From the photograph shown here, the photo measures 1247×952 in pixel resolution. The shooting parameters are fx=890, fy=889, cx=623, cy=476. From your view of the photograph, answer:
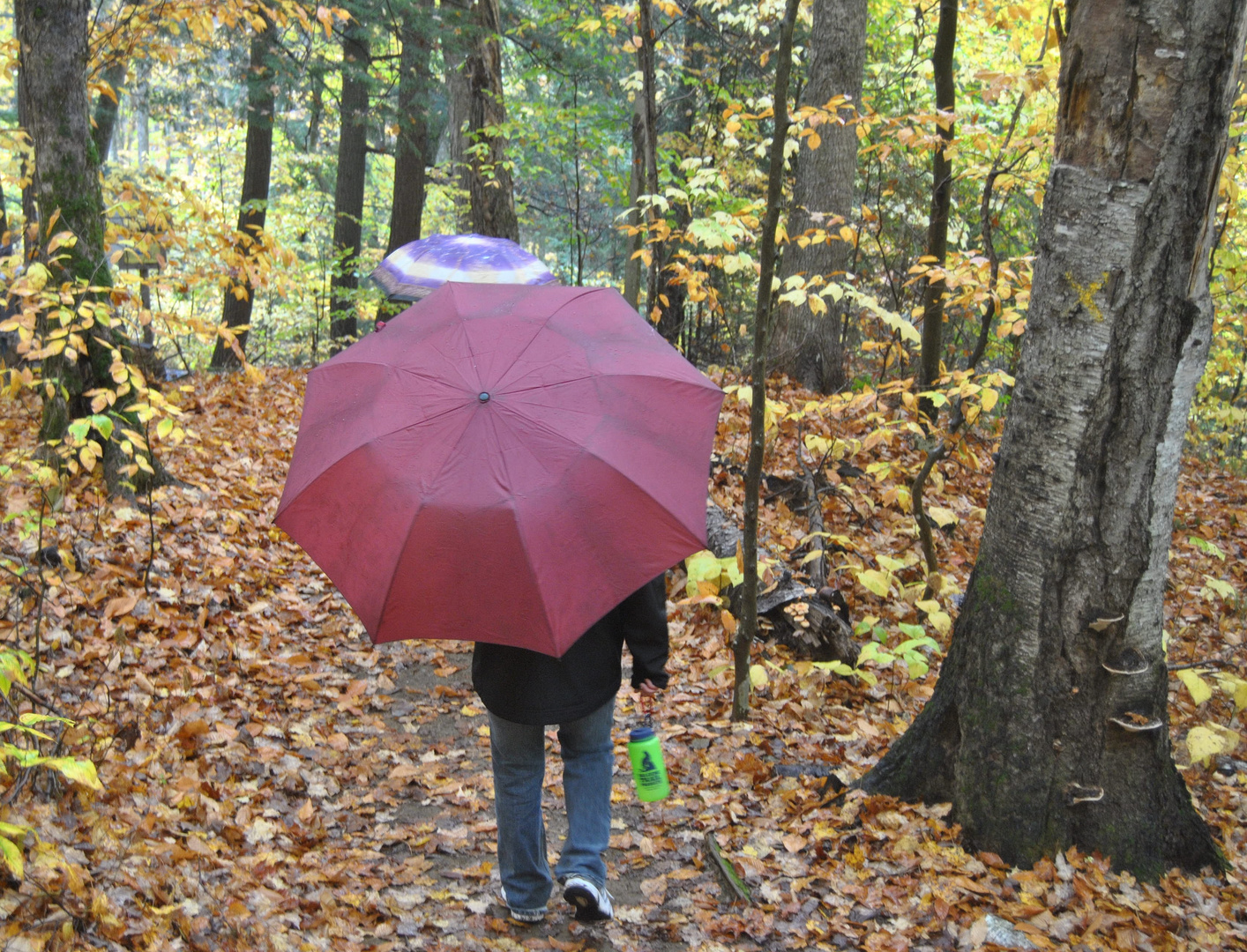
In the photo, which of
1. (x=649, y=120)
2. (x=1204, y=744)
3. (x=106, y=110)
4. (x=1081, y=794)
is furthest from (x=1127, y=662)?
(x=106, y=110)

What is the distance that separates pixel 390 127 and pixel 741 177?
232 inches

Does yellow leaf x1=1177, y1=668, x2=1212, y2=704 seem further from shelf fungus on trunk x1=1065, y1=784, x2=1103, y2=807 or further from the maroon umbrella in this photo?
the maroon umbrella

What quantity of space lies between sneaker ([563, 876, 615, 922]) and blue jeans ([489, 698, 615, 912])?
1.3 inches

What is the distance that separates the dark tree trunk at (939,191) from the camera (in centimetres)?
623

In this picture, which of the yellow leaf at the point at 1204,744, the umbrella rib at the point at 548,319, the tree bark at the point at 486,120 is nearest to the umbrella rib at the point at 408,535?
the umbrella rib at the point at 548,319

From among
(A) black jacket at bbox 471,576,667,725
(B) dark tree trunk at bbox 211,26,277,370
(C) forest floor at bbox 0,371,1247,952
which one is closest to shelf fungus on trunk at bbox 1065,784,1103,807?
(C) forest floor at bbox 0,371,1247,952

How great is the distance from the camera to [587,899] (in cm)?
317

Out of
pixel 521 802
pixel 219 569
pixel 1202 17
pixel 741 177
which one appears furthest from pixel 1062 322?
pixel 741 177

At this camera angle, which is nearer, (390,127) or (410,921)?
(410,921)

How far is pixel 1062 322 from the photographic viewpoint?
10.3ft

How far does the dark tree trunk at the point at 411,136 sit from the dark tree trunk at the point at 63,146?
27.9 ft

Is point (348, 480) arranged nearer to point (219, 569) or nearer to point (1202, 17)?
point (1202, 17)

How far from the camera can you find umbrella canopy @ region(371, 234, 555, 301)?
7766 millimetres

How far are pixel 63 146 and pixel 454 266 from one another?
2.98 m
